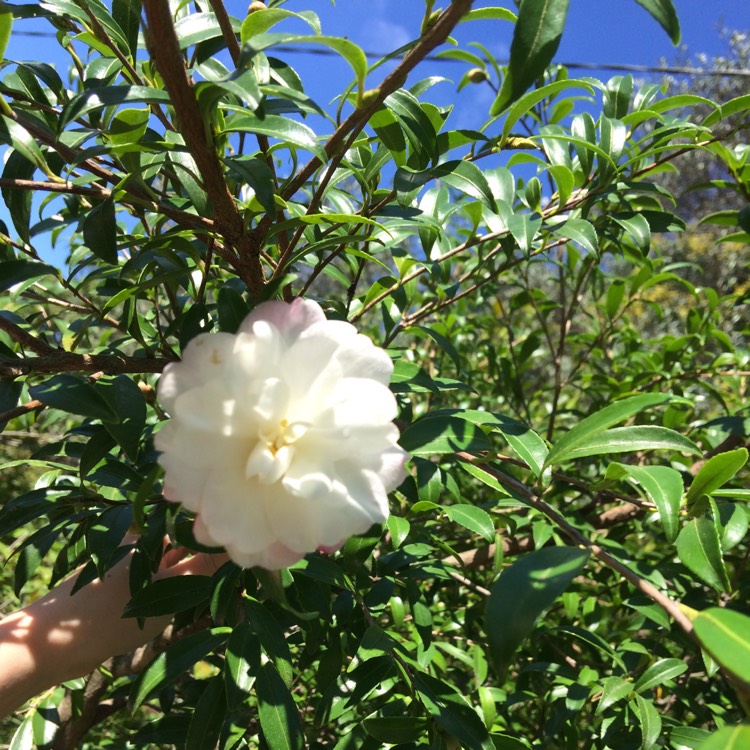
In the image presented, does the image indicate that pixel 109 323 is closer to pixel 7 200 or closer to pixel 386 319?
pixel 7 200

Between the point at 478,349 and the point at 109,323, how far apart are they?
4.83 ft

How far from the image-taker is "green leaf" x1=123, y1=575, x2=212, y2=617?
30.9 inches

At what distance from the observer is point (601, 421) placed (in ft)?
2.17

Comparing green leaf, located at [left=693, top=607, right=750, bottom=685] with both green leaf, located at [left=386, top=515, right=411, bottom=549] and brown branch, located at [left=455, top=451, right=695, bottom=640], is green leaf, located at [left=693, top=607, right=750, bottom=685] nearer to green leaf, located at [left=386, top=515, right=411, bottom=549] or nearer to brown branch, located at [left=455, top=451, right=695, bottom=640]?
brown branch, located at [left=455, top=451, right=695, bottom=640]

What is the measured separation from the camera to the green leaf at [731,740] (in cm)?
37

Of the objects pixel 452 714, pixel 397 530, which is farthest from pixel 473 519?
pixel 452 714

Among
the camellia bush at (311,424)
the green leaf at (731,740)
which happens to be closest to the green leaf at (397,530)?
the camellia bush at (311,424)

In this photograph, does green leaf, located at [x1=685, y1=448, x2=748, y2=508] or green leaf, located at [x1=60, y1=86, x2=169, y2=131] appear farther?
green leaf, located at [x1=685, y1=448, x2=748, y2=508]

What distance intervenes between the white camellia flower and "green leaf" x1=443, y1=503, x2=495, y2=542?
1.05ft

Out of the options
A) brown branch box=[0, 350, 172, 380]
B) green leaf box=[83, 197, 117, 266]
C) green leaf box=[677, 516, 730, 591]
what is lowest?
green leaf box=[677, 516, 730, 591]

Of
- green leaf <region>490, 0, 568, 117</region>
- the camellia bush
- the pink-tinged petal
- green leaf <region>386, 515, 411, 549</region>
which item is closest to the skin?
the camellia bush

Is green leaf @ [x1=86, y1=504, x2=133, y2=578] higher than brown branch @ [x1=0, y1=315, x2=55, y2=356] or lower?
lower

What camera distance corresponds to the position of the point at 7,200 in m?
0.87

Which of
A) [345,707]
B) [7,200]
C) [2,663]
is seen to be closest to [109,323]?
[7,200]
